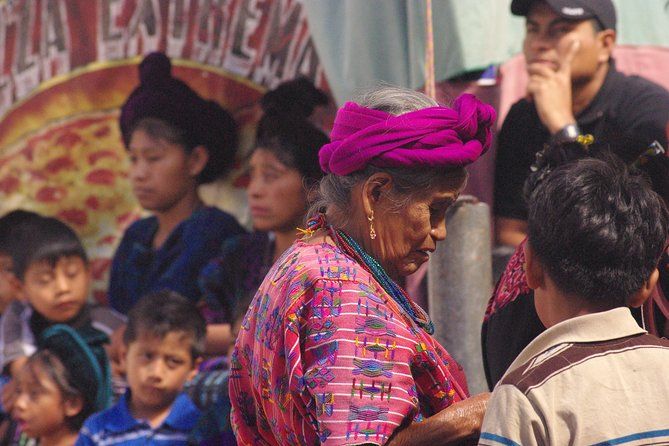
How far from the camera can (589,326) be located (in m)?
1.99

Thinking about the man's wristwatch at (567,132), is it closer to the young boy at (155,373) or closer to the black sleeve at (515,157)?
the black sleeve at (515,157)

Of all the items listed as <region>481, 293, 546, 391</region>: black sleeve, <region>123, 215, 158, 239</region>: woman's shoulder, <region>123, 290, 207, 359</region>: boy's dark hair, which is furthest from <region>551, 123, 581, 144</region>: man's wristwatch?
<region>123, 215, 158, 239</region>: woman's shoulder

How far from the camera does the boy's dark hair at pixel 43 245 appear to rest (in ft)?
18.3

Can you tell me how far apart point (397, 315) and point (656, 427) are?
1.92 ft

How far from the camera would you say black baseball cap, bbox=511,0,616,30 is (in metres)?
3.92

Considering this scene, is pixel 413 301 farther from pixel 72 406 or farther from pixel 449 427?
pixel 72 406

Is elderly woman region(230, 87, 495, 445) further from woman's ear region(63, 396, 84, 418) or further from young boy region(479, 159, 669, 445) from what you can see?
woman's ear region(63, 396, 84, 418)

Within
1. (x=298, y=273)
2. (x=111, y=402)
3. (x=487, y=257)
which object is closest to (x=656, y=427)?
(x=298, y=273)

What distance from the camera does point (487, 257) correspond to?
3586 millimetres

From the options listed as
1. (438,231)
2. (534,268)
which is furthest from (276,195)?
(534,268)

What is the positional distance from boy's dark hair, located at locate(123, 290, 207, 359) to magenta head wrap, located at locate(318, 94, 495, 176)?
8.00 ft

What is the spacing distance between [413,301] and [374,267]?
31 centimetres

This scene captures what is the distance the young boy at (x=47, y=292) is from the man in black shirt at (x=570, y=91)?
2290 millimetres

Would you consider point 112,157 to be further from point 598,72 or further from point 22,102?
point 598,72
